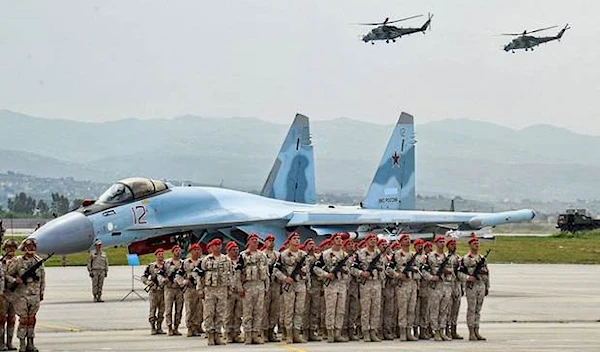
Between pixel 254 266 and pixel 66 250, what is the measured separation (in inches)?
322

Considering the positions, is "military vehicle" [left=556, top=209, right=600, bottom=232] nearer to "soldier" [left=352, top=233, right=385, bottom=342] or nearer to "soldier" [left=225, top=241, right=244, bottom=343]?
"soldier" [left=352, top=233, right=385, bottom=342]

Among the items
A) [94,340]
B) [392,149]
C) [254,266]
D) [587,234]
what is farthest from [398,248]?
[587,234]

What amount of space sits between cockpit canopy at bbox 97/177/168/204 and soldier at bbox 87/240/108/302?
1.00 metres

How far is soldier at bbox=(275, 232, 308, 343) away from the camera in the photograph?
18516 millimetres

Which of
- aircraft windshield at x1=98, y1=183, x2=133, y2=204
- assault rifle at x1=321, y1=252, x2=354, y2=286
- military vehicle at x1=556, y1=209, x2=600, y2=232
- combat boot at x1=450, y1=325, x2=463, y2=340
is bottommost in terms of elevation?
combat boot at x1=450, y1=325, x2=463, y2=340

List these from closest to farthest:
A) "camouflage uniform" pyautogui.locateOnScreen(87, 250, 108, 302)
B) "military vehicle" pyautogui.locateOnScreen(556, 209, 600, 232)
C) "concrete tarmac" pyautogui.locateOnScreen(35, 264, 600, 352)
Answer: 1. "concrete tarmac" pyautogui.locateOnScreen(35, 264, 600, 352)
2. "camouflage uniform" pyautogui.locateOnScreen(87, 250, 108, 302)
3. "military vehicle" pyautogui.locateOnScreen(556, 209, 600, 232)

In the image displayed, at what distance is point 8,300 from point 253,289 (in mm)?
3502

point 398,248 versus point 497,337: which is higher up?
point 398,248

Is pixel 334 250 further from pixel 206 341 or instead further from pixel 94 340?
pixel 94 340

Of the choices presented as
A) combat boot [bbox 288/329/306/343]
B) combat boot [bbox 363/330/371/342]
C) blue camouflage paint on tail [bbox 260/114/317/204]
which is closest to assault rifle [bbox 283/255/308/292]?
combat boot [bbox 288/329/306/343]

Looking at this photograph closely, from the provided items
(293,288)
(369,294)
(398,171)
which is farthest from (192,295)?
(398,171)

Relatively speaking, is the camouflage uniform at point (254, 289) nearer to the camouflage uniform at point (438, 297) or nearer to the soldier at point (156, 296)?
the soldier at point (156, 296)

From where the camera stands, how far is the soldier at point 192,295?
63.4ft

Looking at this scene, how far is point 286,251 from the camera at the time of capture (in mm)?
18828
